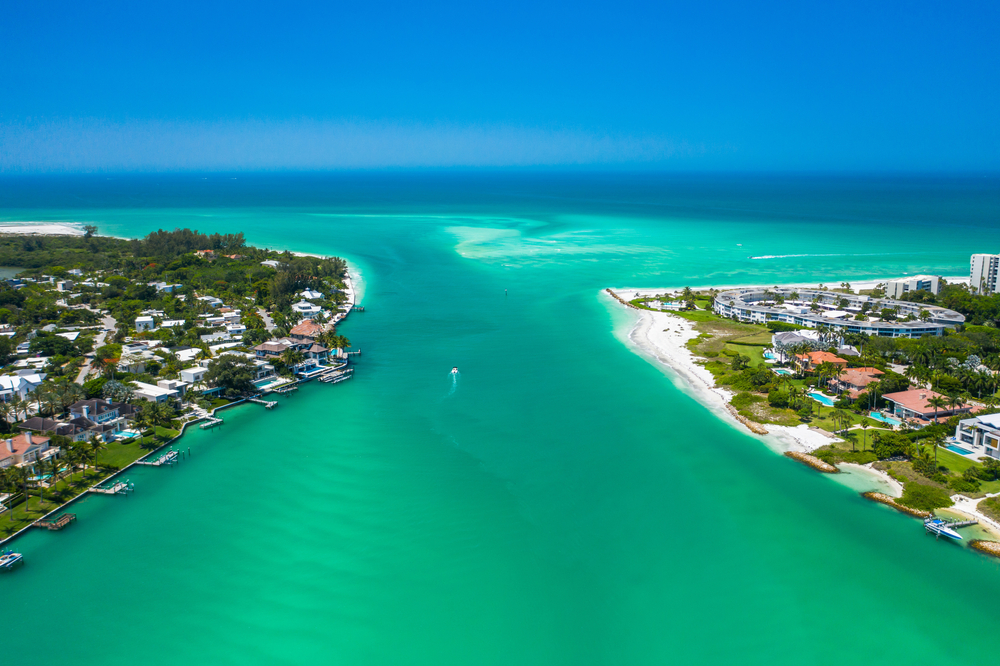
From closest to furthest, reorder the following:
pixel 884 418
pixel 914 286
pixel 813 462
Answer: pixel 813 462 → pixel 884 418 → pixel 914 286

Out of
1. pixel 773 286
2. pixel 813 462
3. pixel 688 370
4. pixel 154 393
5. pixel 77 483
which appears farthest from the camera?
pixel 773 286

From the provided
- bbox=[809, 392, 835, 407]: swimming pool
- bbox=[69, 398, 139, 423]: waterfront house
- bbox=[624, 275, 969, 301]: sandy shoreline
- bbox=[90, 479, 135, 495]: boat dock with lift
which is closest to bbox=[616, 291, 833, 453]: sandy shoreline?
bbox=[809, 392, 835, 407]: swimming pool

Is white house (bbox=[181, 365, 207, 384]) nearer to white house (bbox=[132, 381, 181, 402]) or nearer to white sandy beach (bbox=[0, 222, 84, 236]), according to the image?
white house (bbox=[132, 381, 181, 402])

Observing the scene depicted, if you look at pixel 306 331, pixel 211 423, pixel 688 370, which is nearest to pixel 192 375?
pixel 211 423

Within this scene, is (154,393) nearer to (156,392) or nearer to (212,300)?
(156,392)

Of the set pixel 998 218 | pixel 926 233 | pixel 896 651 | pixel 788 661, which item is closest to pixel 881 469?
pixel 896 651

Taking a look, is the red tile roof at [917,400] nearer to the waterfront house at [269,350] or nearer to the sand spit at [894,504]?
the sand spit at [894,504]
